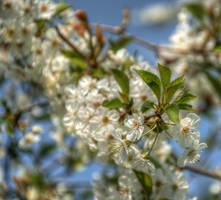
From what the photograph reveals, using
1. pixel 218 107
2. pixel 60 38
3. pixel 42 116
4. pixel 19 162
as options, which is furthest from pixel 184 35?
pixel 19 162

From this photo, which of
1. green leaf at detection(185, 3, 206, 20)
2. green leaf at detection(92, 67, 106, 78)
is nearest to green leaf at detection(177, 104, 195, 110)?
green leaf at detection(92, 67, 106, 78)

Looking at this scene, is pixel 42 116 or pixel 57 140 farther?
pixel 57 140

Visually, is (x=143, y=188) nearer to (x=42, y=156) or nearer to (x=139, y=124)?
(x=139, y=124)

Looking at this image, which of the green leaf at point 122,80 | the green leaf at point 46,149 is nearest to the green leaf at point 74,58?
the green leaf at point 122,80

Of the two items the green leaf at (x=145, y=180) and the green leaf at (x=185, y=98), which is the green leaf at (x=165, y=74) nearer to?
the green leaf at (x=185, y=98)

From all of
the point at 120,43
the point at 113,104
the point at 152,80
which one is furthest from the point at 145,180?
the point at 120,43
